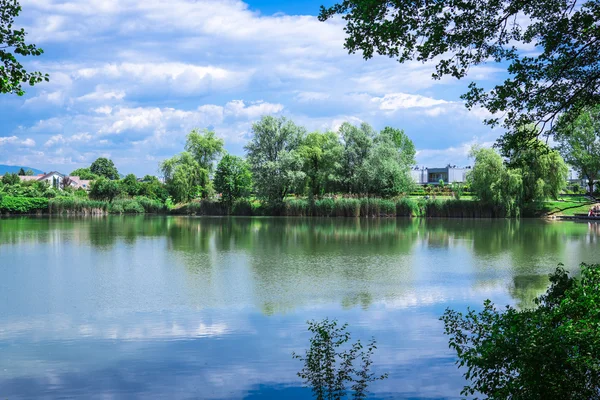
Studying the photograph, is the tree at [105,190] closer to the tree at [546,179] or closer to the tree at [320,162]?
the tree at [320,162]

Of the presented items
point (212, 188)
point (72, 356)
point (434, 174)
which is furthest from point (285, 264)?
point (434, 174)

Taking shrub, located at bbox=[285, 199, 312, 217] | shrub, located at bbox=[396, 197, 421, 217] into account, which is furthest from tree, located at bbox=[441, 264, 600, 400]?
shrub, located at bbox=[285, 199, 312, 217]

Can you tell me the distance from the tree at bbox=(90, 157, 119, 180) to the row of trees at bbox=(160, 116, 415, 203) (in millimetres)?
57025

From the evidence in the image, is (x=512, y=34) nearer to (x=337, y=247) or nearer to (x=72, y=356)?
(x=72, y=356)

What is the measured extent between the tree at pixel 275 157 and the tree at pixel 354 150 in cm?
483

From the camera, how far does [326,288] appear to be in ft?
44.9

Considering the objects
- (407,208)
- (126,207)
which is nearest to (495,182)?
(407,208)

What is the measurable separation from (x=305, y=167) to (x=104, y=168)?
7119cm

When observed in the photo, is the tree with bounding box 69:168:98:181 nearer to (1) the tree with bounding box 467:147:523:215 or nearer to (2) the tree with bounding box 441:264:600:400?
(1) the tree with bounding box 467:147:523:215

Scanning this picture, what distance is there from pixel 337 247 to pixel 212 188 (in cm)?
4212

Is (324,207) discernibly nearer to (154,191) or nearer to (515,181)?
(515,181)

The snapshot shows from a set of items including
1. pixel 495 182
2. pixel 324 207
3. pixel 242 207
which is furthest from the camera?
pixel 242 207

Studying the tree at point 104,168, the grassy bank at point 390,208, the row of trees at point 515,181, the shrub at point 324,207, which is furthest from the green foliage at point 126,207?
the tree at point 104,168

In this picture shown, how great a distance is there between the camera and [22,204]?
205ft
